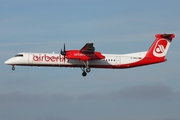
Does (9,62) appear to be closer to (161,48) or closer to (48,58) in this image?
(48,58)

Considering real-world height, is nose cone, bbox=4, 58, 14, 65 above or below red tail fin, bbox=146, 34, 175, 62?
below

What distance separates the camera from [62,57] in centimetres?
5616

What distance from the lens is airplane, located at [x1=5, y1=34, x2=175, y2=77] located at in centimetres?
5578

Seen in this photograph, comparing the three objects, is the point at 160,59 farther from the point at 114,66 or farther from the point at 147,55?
the point at 114,66

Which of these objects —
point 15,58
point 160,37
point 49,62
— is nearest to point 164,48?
point 160,37

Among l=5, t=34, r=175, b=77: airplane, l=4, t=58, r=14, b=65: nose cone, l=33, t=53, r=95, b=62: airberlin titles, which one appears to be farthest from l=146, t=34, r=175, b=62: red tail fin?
l=4, t=58, r=14, b=65: nose cone

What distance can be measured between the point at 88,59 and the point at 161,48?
889 centimetres

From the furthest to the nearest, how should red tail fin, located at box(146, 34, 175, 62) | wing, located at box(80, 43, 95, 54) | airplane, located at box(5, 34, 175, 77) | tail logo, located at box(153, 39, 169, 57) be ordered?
tail logo, located at box(153, 39, 169, 57) → red tail fin, located at box(146, 34, 175, 62) → airplane, located at box(5, 34, 175, 77) → wing, located at box(80, 43, 95, 54)

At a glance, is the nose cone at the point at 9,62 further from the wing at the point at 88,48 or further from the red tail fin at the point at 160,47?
the red tail fin at the point at 160,47

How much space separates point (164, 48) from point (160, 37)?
134 cm

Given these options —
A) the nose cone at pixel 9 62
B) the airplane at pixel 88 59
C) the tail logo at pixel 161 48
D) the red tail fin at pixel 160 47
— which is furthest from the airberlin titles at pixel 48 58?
the tail logo at pixel 161 48

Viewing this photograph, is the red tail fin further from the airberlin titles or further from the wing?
the airberlin titles

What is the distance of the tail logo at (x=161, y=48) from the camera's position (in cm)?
5850

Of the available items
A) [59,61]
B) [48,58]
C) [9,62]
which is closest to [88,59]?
[59,61]
